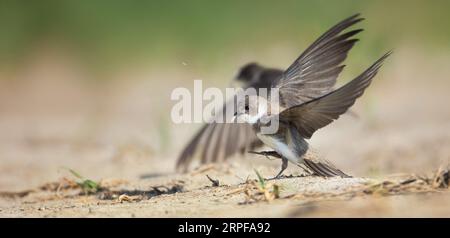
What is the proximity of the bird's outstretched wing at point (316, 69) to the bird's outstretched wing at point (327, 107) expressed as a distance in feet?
1.53

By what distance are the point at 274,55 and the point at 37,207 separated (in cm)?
783

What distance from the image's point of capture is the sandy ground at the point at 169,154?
459 centimetres

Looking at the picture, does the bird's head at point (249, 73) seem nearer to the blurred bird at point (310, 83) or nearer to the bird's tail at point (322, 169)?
the blurred bird at point (310, 83)

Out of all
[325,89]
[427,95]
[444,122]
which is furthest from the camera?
[427,95]

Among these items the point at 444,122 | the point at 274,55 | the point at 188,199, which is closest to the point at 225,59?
the point at 274,55

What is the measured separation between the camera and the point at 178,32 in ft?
44.9

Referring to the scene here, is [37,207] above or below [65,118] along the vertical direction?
below

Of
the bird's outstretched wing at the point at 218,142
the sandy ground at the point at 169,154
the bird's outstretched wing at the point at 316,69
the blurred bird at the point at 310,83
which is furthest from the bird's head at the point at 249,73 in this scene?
the bird's outstretched wing at the point at 316,69

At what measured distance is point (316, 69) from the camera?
18.8 feet

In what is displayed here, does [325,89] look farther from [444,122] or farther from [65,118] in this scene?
[65,118]

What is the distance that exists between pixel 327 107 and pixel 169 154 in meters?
3.59

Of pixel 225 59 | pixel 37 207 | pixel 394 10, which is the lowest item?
pixel 37 207

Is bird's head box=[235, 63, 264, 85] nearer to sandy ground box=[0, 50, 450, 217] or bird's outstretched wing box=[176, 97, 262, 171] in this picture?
sandy ground box=[0, 50, 450, 217]

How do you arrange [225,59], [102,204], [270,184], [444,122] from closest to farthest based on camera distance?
[270,184]
[102,204]
[444,122]
[225,59]
